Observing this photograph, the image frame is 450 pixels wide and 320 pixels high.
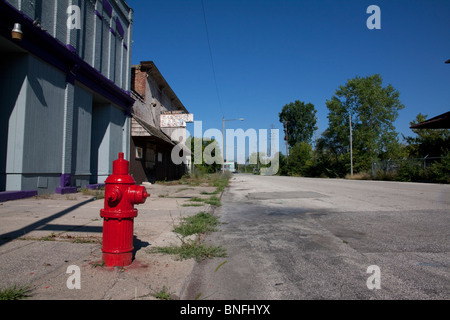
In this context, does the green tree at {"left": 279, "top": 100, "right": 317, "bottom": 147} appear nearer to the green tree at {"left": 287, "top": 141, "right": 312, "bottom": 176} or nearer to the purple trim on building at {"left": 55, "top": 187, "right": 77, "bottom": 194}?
the green tree at {"left": 287, "top": 141, "right": 312, "bottom": 176}

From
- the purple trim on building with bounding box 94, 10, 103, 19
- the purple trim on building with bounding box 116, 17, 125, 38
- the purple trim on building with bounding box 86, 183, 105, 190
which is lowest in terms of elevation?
the purple trim on building with bounding box 86, 183, 105, 190

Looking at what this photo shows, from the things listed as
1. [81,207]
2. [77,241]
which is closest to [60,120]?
[81,207]

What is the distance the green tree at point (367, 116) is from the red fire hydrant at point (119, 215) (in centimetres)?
4080

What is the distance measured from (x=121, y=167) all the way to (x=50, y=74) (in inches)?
300

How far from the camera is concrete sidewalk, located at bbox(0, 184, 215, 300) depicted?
2.33 meters

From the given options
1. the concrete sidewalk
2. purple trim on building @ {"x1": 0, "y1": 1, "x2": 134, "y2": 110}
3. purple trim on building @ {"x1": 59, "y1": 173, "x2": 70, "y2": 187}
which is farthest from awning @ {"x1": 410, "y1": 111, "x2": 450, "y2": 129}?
purple trim on building @ {"x1": 59, "y1": 173, "x2": 70, "y2": 187}

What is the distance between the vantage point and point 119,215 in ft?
8.97

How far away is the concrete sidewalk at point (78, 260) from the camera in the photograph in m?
2.33

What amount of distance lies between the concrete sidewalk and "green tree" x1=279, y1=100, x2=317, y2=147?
65.7m

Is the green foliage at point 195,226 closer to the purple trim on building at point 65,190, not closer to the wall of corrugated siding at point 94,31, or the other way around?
the purple trim on building at point 65,190

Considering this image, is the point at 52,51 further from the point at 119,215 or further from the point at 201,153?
the point at 201,153

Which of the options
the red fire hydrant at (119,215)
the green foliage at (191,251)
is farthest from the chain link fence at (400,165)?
the red fire hydrant at (119,215)

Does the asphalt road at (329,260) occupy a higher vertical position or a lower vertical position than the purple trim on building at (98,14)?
lower

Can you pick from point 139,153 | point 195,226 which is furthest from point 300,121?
point 195,226
